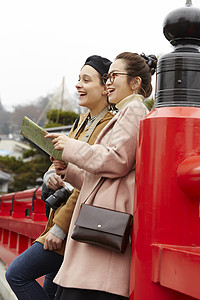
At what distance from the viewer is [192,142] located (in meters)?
1.40

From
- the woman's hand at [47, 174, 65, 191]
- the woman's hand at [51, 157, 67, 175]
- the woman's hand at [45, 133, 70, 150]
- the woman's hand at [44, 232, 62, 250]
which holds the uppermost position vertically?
the woman's hand at [45, 133, 70, 150]

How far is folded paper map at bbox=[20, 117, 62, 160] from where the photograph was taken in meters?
2.10

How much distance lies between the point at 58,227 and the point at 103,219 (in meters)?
0.67

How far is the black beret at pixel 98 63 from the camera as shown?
274 centimetres

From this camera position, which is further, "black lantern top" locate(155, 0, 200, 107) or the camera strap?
the camera strap

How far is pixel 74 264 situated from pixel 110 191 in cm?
34

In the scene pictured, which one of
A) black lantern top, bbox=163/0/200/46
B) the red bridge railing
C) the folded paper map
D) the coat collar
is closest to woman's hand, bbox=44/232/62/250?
the folded paper map

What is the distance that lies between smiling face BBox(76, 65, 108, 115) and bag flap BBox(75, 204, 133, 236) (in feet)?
3.51

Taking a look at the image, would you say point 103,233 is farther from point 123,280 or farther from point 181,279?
point 181,279

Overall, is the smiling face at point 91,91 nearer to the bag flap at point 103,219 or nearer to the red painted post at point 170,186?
the bag flap at point 103,219

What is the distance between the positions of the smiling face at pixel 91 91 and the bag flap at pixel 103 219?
3.51 feet

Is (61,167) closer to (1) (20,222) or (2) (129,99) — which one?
Result: (2) (129,99)

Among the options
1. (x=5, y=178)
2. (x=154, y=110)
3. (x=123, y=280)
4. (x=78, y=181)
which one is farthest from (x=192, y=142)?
(x=5, y=178)

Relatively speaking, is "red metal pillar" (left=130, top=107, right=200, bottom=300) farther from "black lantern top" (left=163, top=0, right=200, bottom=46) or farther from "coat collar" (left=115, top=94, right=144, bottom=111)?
"coat collar" (left=115, top=94, right=144, bottom=111)
